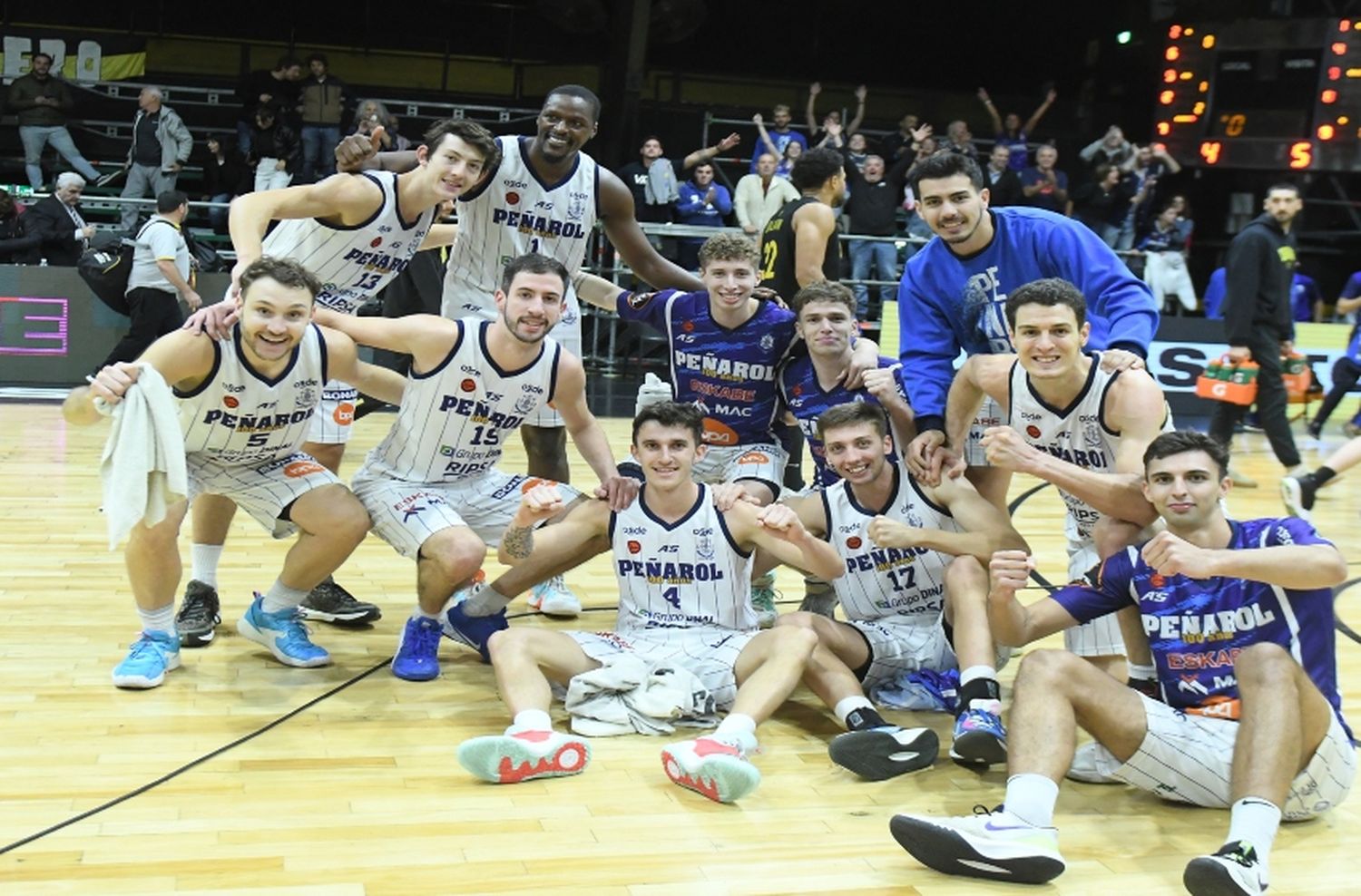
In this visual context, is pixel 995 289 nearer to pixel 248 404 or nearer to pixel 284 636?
pixel 248 404

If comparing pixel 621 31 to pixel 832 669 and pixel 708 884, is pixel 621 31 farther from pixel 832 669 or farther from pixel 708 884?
pixel 708 884

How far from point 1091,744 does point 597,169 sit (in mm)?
3006

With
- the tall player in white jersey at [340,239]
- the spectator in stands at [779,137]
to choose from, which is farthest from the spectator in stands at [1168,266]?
the tall player in white jersey at [340,239]

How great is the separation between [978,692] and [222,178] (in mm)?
11495

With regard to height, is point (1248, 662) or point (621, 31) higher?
point (621, 31)

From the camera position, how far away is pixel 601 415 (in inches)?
421

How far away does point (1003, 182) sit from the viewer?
14289 mm

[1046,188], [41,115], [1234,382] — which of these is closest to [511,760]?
[1234,382]

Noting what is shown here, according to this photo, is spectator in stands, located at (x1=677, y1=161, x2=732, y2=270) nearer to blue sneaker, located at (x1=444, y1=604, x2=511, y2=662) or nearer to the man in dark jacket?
the man in dark jacket

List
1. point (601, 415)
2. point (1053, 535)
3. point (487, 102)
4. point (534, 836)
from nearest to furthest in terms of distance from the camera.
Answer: point (534, 836), point (1053, 535), point (601, 415), point (487, 102)

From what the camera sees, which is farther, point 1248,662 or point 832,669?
point 832,669

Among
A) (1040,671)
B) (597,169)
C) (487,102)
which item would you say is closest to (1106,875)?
(1040,671)

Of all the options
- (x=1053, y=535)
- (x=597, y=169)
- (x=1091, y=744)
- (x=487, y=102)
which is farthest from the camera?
(x=487, y=102)

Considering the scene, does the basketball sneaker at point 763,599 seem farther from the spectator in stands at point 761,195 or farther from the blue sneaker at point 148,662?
the spectator in stands at point 761,195
